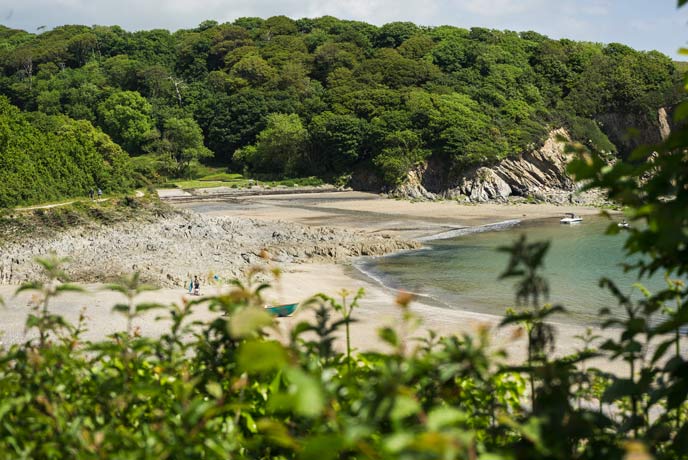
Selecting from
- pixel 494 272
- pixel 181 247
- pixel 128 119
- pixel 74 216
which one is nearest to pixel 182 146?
pixel 128 119

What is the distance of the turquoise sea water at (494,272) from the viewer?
23.1 metres

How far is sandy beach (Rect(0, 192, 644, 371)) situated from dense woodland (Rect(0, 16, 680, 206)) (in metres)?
9.32

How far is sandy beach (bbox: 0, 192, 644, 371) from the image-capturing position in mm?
16250

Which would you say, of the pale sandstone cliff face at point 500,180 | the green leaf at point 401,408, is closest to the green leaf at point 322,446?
the green leaf at point 401,408

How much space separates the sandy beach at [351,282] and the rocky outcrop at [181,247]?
Result: 1.30m

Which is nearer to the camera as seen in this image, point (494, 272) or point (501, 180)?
point (494, 272)

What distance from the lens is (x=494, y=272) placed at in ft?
94.7

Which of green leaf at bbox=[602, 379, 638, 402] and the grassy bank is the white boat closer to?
the grassy bank

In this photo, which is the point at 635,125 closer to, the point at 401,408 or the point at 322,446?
the point at 401,408

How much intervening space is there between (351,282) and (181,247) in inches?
350

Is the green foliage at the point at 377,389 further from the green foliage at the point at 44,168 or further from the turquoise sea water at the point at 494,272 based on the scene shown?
the green foliage at the point at 44,168

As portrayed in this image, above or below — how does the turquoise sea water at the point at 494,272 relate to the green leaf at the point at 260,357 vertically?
below

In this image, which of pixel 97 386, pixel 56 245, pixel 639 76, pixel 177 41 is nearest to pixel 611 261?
pixel 56 245

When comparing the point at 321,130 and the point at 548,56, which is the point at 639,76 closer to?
the point at 548,56
